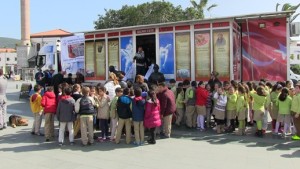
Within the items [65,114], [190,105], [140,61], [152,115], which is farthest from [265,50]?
[65,114]

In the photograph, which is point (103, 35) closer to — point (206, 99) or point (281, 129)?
point (206, 99)

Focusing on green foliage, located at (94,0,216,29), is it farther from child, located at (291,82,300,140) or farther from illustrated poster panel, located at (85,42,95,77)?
child, located at (291,82,300,140)

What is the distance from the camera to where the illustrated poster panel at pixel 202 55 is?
11.7 m

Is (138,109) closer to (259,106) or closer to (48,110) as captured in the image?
(48,110)

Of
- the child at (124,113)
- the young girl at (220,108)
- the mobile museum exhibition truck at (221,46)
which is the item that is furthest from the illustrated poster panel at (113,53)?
the young girl at (220,108)

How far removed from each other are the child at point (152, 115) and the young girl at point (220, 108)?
77.7 inches

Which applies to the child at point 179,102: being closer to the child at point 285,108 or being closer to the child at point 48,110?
the child at point 285,108

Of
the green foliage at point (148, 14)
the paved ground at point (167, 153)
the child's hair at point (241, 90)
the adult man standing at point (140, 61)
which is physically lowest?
the paved ground at point (167, 153)

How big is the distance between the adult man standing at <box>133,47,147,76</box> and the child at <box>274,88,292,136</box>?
5.64 m

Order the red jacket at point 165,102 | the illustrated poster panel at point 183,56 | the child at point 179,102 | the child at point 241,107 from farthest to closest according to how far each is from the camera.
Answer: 1. the illustrated poster panel at point 183,56
2. the child at point 179,102
3. the child at point 241,107
4. the red jacket at point 165,102

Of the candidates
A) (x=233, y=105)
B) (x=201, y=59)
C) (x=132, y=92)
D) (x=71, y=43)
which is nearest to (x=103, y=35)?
(x=71, y=43)

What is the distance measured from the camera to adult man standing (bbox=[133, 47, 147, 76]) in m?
13.3

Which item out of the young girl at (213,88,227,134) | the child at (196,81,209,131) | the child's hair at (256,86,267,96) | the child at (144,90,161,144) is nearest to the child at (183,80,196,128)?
the child at (196,81,209,131)

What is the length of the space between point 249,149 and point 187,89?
3086 millimetres
